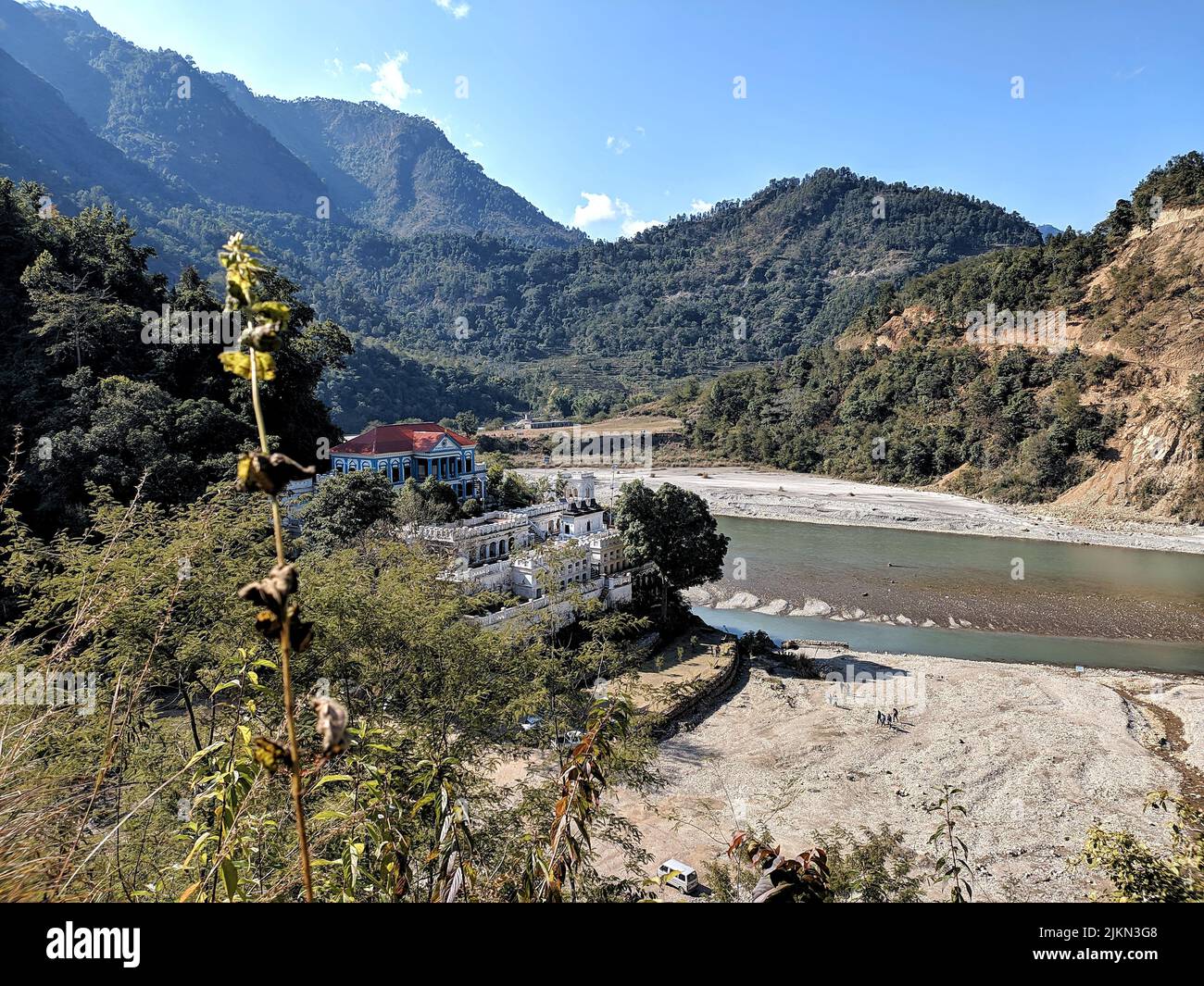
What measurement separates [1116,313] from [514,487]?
41695 mm

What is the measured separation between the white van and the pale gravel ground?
184 millimetres

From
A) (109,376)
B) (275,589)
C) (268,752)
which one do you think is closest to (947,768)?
(268,752)

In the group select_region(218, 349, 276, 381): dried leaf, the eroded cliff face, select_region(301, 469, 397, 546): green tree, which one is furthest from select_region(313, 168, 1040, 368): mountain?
select_region(218, 349, 276, 381): dried leaf

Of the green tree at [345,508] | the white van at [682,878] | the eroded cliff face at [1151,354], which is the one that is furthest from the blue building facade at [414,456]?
the eroded cliff face at [1151,354]

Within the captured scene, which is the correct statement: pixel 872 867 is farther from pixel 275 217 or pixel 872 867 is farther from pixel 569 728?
pixel 275 217

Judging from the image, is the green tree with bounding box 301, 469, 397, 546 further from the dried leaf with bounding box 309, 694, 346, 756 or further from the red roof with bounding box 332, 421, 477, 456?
Result: the dried leaf with bounding box 309, 694, 346, 756

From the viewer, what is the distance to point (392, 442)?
2594 cm

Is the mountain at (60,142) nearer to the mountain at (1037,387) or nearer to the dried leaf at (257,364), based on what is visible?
the mountain at (1037,387)

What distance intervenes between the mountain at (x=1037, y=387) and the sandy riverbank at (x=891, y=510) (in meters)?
2.23

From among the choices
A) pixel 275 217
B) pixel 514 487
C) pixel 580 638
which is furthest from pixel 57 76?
pixel 580 638

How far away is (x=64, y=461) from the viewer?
17.9 metres

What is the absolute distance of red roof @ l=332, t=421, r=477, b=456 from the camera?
83.5 feet

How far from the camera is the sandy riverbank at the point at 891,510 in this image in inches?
1351
